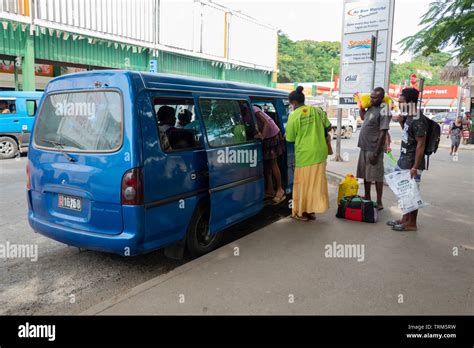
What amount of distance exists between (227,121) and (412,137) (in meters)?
2.37

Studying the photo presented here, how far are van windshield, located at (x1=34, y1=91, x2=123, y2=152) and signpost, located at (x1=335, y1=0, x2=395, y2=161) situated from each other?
767cm

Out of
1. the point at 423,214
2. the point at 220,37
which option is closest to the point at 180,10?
the point at 220,37

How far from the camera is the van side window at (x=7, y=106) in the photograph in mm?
12758

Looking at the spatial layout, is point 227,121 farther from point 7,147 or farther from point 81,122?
point 7,147

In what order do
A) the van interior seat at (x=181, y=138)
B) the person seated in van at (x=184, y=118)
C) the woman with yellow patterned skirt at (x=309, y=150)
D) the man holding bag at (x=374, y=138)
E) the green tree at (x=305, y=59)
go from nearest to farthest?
the van interior seat at (x=181, y=138) → the person seated in van at (x=184, y=118) → the woman with yellow patterned skirt at (x=309, y=150) → the man holding bag at (x=374, y=138) → the green tree at (x=305, y=59)

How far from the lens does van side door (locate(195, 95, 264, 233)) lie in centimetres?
448

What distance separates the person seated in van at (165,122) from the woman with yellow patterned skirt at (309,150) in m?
1.96

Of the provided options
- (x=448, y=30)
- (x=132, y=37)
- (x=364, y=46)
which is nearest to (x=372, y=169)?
(x=448, y=30)

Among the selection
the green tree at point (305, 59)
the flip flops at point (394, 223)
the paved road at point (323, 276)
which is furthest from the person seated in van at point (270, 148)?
the green tree at point (305, 59)

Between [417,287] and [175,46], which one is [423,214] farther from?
Answer: [175,46]

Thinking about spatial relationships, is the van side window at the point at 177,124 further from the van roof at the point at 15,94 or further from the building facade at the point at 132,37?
the building facade at the point at 132,37

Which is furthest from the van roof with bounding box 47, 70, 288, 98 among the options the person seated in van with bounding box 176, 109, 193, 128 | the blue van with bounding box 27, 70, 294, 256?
the person seated in van with bounding box 176, 109, 193, 128
